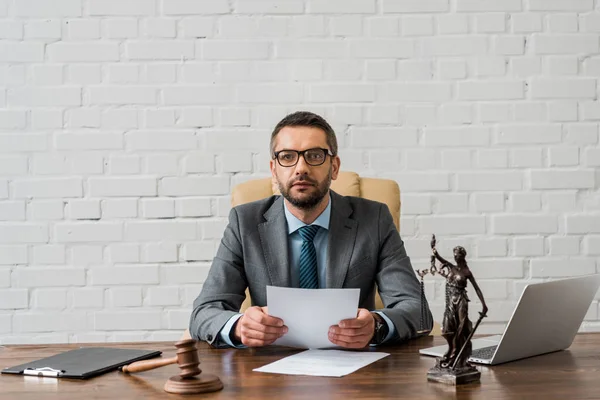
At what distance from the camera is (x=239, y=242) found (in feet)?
7.75

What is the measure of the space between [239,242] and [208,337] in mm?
457

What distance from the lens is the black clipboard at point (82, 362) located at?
1.57 m

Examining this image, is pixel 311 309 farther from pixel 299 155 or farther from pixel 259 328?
pixel 299 155

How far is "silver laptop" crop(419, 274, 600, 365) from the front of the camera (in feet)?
5.10

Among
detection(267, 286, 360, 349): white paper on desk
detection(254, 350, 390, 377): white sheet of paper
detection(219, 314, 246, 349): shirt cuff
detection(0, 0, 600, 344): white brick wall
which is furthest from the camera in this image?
detection(0, 0, 600, 344): white brick wall

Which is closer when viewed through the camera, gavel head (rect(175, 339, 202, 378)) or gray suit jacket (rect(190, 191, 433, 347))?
gavel head (rect(175, 339, 202, 378))

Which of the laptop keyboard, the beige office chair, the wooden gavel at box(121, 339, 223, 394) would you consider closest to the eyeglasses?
the beige office chair

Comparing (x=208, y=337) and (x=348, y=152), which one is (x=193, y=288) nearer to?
(x=348, y=152)

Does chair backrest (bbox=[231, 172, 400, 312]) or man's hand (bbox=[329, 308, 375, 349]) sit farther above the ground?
chair backrest (bbox=[231, 172, 400, 312])

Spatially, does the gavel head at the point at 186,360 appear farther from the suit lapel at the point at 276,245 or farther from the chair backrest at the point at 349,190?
the chair backrest at the point at 349,190

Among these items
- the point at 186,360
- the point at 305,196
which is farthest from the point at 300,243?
the point at 186,360

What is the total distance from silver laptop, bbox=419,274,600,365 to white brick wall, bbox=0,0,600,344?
1.36 metres

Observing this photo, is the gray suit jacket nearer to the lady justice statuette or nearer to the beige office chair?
the beige office chair

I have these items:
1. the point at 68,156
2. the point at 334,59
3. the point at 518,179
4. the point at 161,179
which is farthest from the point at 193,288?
the point at 518,179
